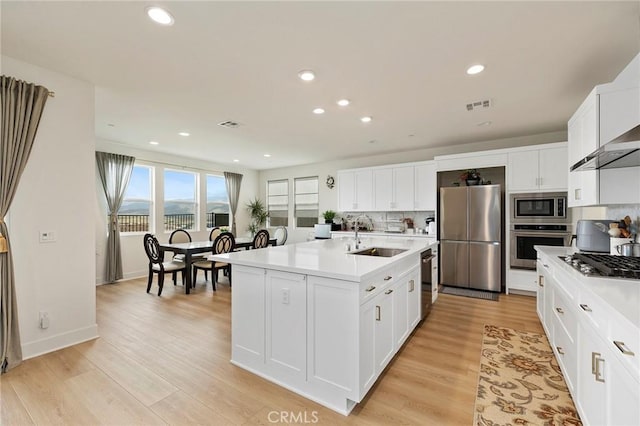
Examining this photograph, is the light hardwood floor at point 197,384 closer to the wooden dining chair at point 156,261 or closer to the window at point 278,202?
the wooden dining chair at point 156,261

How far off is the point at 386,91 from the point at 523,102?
1.75 meters

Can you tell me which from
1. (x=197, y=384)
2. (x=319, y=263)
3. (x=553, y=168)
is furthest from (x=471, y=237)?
(x=197, y=384)

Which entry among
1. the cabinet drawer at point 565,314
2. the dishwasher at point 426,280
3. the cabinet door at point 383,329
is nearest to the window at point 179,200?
the dishwasher at point 426,280

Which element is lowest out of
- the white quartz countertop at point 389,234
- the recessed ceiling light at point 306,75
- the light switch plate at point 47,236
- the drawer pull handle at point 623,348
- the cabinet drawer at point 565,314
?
the cabinet drawer at point 565,314

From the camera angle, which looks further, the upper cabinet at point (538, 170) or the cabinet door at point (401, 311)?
the upper cabinet at point (538, 170)

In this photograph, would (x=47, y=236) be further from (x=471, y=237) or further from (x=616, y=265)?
(x=471, y=237)

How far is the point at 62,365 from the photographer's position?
245 cm

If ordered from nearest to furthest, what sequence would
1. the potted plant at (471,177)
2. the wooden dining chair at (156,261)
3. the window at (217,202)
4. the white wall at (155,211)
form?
1. the wooden dining chair at (156,261)
2. the potted plant at (471,177)
3. the white wall at (155,211)
4. the window at (217,202)

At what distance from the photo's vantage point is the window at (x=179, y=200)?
644 cm

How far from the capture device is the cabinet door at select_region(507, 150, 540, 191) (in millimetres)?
4469

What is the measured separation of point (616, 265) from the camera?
1.92 m

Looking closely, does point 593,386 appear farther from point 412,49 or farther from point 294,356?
point 412,49

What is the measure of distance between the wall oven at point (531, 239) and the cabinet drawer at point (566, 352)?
2.41 metres

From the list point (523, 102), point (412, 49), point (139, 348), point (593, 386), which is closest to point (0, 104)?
point (139, 348)
